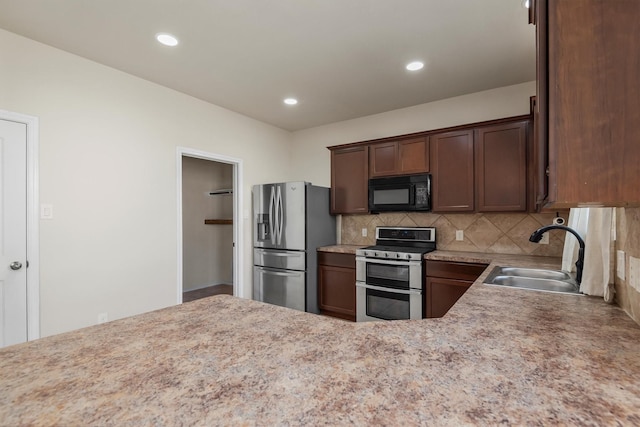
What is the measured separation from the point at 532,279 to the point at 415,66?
200 centimetres

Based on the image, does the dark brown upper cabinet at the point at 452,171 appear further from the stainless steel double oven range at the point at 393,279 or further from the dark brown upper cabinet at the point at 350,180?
the dark brown upper cabinet at the point at 350,180

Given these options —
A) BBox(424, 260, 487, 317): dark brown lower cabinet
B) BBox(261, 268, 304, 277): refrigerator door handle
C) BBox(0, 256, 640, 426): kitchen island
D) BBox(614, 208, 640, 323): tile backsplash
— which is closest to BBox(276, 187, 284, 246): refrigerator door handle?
BBox(261, 268, 304, 277): refrigerator door handle

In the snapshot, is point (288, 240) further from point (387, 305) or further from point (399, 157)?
point (399, 157)

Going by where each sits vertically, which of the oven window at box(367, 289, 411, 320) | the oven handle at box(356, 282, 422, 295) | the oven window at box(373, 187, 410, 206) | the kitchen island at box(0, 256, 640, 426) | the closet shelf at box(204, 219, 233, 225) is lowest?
the oven window at box(367, 289, 411, 320)

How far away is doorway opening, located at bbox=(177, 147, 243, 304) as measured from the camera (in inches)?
210

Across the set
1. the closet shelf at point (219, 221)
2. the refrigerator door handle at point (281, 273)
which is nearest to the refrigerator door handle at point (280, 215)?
the refrigerator door handle at point (281, 273)

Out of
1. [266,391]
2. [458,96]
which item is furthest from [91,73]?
[458,96]

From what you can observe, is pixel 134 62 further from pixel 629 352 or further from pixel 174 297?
pixel 629 352

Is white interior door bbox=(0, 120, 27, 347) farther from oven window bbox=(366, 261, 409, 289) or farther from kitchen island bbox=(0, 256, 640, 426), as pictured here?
oven window bbox=(366, 261, 409, 289)

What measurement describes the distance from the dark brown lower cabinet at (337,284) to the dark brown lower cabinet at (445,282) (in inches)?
34.4

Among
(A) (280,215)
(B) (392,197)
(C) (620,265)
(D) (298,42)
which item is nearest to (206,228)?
(A) (280,215)

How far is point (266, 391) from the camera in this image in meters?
0.65

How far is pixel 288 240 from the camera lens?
3820 millimetres

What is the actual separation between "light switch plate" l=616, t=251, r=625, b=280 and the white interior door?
3608 millimetres
